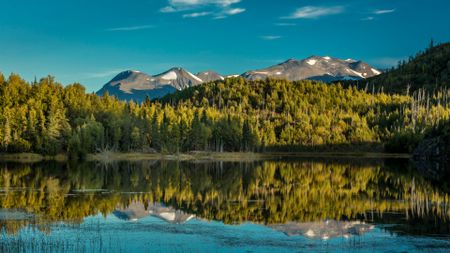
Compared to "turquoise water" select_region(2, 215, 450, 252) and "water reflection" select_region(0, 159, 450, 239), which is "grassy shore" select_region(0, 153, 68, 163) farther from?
"turquoise water" select_region(2, 215, 450, 252)

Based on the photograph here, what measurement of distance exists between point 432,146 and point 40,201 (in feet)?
451

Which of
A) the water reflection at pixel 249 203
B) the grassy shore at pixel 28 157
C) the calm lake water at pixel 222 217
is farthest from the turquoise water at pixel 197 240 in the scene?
the grassy shore at pixel 28 157

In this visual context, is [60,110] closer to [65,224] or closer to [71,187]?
[71,187]

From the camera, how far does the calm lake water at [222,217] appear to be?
32812mm

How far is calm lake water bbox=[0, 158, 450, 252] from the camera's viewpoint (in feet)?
108

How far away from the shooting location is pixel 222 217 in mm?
44938

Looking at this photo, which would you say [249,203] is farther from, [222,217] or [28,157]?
[28,157]

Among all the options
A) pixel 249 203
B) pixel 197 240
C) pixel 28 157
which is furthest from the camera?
pixel 28 157

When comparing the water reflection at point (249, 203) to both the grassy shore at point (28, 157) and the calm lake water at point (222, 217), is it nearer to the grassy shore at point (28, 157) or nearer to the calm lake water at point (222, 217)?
the calm lake water at point (222, 217)

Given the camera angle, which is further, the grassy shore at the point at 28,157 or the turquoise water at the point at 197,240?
the grassy shore at the point at 28,157

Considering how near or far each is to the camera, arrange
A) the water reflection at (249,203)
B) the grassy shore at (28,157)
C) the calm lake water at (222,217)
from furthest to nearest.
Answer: the grassy shore at (28,157)
the water reflection at (249,203)
the calm lake water at (222,217)

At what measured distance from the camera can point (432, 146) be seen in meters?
161

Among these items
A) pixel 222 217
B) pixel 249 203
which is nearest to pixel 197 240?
pixel 222 217

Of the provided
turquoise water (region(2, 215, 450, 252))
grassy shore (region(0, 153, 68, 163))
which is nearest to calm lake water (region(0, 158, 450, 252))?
turquoise water (region(2, 215, 450, 252))
